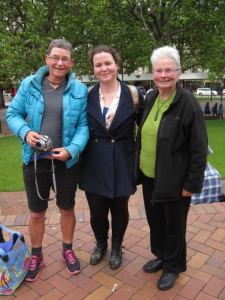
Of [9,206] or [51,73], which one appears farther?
[9,206]

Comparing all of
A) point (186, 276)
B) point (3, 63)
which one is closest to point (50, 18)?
point (3, 63)

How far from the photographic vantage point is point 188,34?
519 inches

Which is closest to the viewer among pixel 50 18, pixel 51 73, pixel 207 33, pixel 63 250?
pixel 51 73

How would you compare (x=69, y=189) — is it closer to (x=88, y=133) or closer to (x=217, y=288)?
(x=88, y=133)

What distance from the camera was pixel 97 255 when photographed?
2.93m

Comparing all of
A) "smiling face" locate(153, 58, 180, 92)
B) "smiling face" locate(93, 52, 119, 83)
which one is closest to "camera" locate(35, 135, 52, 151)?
"smiling face" locate(93, 52, 119, 83)

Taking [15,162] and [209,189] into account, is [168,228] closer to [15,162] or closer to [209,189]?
[209,189]

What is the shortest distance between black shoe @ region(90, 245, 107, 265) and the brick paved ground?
0.14 feet

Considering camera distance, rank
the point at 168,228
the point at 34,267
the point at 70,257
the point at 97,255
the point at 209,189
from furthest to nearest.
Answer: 1. the point at 209,189
2. the point at 97,255
3. the point at 70,257
4. the point at 34,267
5. the point at 168,228

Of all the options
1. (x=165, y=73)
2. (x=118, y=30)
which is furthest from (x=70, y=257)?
(x=118, y=30)

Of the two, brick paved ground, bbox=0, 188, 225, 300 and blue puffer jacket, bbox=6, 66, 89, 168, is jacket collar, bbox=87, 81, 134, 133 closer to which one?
blue puffer jacket, bbox=6, 66, 89, 168

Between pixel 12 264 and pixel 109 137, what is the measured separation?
1.31 meters

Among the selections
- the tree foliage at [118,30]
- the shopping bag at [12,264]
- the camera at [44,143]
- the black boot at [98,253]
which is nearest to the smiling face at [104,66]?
the camera at [44,143]

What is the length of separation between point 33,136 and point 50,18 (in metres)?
13.2
